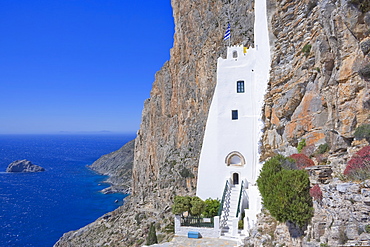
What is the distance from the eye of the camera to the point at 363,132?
11.7 m

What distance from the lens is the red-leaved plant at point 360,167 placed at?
9320 millimetres

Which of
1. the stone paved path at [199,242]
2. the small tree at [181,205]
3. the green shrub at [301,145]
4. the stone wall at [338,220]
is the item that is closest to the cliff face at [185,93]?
the small tree at [181,205]

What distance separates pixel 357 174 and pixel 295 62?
948cm

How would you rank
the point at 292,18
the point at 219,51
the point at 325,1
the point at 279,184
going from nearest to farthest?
the point at 279,184, the point at 325,1, the point at 292,18, the point at 219,51

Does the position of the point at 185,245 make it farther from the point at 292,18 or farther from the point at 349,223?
the point at 292,18

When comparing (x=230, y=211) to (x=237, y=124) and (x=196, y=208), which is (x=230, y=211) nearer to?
(x=196, y=208)

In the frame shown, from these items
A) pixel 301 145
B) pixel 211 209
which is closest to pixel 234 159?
pixel 211 209

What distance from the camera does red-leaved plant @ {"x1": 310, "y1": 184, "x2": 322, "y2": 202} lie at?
32.7 feet

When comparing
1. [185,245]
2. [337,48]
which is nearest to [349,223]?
[337,48]

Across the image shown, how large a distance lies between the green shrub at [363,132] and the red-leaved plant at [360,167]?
1.60 m

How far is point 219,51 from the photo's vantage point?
3341cm

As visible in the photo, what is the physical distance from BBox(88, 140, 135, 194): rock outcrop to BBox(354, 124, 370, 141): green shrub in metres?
65.3

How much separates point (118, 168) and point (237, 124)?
8087 cm

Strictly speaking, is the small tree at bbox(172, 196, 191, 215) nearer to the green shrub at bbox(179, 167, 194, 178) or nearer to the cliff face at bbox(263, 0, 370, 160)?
the cliff face at bbox(263, 0, 370, 160)
